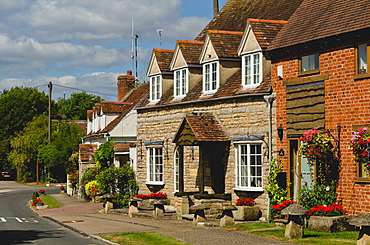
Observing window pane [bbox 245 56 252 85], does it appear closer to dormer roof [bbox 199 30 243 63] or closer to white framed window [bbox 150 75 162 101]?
dormer roof [bbox 199 30 243 63]

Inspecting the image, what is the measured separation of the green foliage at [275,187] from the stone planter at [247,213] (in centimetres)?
81

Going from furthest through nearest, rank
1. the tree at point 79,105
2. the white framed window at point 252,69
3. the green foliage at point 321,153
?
the tree at point 79,105 < the white framed window at point 252,69 < the green foliage at point 321,153

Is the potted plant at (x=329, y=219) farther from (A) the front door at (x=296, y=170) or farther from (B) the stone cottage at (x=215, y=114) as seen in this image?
(B) the stone cottage at (x=215, y=114)

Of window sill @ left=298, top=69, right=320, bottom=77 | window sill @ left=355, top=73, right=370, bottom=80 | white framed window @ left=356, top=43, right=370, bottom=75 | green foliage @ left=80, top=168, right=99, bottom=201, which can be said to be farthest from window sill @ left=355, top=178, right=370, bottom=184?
green foliage @ left=80, top=168, right=99, bottom=201

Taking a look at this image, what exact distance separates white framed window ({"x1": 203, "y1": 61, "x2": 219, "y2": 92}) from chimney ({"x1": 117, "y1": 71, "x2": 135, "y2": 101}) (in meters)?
23.1

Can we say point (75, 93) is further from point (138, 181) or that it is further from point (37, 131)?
point (138, 181)

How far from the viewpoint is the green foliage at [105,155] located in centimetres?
3691

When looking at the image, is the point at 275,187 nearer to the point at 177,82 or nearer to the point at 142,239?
the point at 142,239

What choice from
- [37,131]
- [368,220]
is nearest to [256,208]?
[368,220]

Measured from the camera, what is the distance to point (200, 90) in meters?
27.4

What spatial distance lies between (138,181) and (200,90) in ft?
22.8

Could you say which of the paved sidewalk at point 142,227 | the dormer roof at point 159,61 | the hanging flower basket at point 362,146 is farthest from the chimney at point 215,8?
the hanging flower basket at point 362,146

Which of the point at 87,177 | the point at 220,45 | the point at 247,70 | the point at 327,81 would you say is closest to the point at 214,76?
the point at 220,45

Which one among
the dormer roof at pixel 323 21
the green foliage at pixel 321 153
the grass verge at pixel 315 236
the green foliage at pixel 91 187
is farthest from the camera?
the green foliage at pixel 91 187
